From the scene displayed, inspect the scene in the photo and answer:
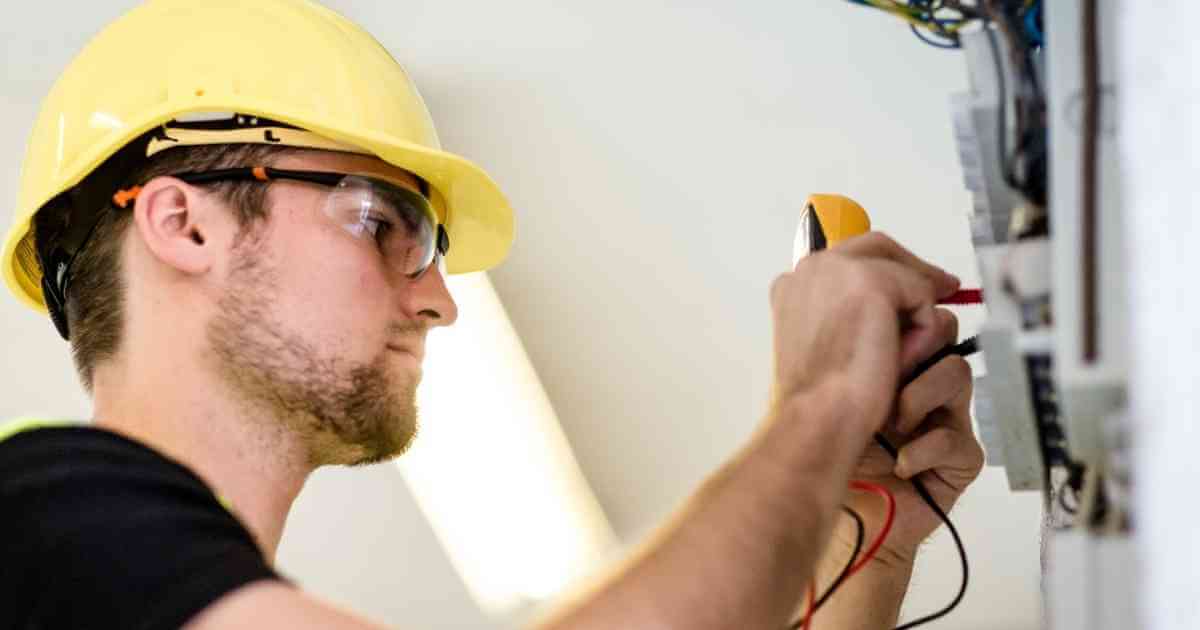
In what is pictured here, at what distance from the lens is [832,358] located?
1.21 metres

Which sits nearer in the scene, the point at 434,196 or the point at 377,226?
the point at 377,226

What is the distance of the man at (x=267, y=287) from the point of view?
4.10 feet

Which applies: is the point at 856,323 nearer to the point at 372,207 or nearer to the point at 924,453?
the point at 924,453

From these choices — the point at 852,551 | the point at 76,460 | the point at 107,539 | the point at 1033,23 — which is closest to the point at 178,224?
the point at 76,460

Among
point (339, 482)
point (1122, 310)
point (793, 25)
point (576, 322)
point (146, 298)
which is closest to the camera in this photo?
point (1122, 310)

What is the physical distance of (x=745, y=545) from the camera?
3.51 feet

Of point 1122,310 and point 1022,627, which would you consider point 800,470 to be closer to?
point 1122,310

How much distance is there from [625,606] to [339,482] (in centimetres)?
172

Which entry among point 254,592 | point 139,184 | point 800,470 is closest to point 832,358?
point 800,470

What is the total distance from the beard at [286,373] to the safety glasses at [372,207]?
117 mm

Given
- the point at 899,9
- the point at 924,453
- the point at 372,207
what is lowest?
the point at 924,453

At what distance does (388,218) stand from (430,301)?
0.13 m

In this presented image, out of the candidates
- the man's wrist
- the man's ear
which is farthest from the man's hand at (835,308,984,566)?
the man's ear

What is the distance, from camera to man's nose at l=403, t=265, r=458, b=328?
6.09 ft
